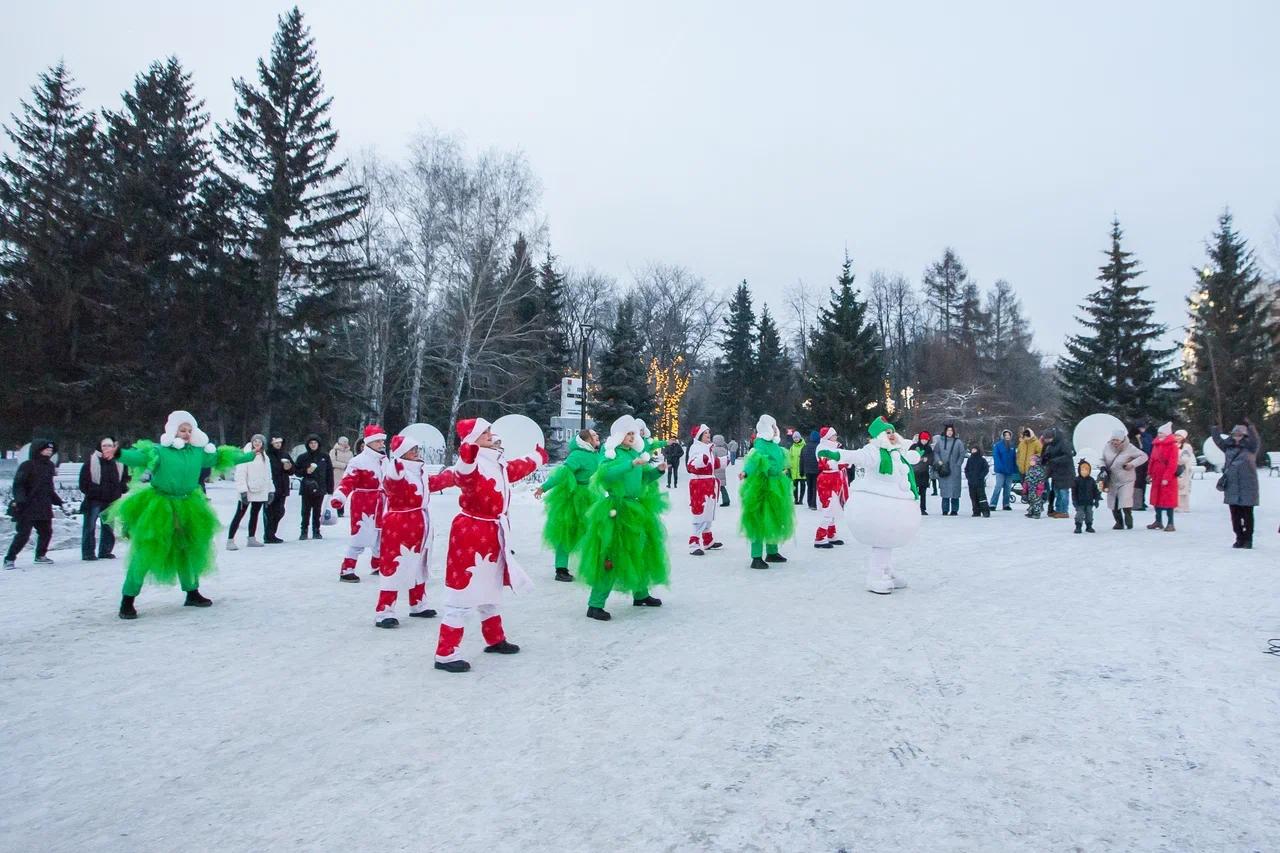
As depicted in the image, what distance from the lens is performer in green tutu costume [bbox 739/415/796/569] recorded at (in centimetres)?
1048

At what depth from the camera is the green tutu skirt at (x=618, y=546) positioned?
24.5 feet

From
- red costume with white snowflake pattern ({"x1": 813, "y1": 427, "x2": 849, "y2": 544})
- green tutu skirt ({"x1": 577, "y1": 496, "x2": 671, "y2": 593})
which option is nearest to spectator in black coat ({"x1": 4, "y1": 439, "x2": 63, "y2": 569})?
green tutu skirt ({"x1": 577, "y1": 496, "x2": 671, "y2": 593})

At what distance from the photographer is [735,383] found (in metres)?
64.7

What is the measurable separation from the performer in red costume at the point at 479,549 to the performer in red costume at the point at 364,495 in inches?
159

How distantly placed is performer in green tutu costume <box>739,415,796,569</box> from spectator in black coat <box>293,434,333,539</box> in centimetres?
754

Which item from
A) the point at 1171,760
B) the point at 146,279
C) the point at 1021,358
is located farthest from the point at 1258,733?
the point at 1021,358

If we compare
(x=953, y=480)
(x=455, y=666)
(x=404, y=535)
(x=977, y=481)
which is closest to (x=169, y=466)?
(x=404, y=535)

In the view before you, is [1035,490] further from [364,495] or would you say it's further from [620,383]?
[620,383]

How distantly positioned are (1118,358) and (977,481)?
26.5 m

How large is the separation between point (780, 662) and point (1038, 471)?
13.7 meters

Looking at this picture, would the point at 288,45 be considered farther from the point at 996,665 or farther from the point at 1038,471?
the point at 996,665

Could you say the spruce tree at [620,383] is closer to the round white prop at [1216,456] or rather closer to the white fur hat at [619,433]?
the round white prop at [1216,456]

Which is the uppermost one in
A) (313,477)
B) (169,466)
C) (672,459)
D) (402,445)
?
(672,459)

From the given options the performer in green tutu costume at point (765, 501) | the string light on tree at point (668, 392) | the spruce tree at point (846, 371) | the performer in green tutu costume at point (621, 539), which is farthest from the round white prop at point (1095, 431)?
the string light on tree at point (668, 392)
